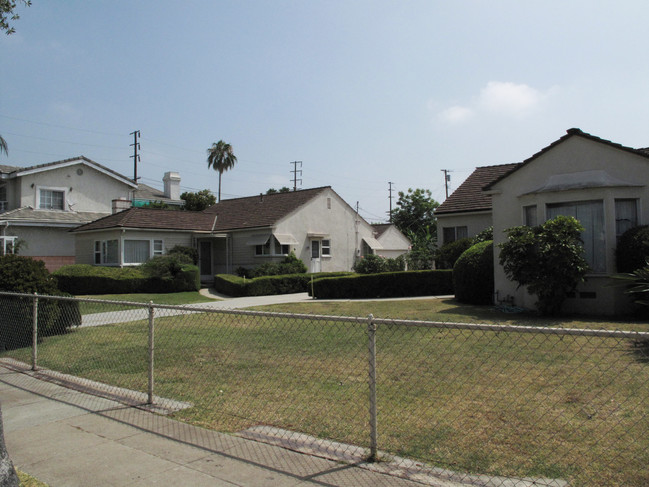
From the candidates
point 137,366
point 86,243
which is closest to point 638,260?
point 137,366

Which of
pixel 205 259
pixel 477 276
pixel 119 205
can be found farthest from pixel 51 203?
pixel 477 276

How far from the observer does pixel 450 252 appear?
2155cm

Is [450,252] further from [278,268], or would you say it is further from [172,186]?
[172,186]

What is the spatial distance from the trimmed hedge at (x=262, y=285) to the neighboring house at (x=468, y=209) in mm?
6367

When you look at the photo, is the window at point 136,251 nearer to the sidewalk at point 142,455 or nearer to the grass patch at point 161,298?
the grass patch at point 161,298

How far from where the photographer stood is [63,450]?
182 inches

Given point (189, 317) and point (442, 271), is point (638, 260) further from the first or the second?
point (189, 317)

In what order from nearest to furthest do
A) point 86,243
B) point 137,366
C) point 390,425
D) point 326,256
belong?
1. point 390,425
2. point 137,366
3. point 86,243
4. point 326,256

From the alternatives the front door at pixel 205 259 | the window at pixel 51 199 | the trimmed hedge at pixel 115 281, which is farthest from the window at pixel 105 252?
the window at pixel 51 199

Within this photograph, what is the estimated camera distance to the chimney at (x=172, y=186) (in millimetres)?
40312

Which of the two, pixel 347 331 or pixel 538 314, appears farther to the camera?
pixel 538 314

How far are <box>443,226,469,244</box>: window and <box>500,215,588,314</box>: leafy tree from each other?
32.7 ft

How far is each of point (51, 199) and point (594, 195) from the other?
98.0 ft

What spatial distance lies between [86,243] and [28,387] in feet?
75.1
